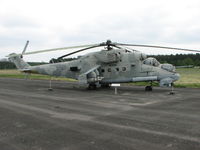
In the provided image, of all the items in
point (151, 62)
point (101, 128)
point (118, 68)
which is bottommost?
point (101, 128)

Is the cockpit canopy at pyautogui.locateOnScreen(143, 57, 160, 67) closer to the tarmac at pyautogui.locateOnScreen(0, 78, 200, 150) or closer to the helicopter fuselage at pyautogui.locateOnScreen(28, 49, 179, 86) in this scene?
the helicopter fuselage at pyautogui.locateOnScreen(28, 49, 179, 86)

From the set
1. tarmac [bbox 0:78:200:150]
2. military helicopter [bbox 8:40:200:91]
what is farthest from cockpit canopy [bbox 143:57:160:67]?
tarmac [bbox 0:78:200:150]

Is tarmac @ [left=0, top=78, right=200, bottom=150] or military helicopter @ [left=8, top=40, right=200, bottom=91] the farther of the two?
military helicopter @ [left=8, top=40, right=200, bottom=91]

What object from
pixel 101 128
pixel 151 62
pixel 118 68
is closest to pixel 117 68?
pixel 118 68

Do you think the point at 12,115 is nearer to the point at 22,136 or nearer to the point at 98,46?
the point at 22,136

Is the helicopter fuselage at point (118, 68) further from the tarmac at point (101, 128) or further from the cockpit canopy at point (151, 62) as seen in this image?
the tarmac at point (101, 128)

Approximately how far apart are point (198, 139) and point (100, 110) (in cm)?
484

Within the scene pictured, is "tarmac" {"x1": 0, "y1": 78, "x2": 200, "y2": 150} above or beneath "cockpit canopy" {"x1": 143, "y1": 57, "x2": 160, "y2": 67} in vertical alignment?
beneath

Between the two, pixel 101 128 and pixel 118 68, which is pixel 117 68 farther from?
pixel 101 128

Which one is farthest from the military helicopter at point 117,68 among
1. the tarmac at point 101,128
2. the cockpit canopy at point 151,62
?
the tarmac at point 101,128

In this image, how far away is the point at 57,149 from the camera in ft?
16.1

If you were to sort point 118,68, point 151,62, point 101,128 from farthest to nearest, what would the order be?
point 118,68, point 151,62, point 101,128

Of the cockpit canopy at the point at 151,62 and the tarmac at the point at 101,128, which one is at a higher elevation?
the cockpit canopy at the point at 151,62

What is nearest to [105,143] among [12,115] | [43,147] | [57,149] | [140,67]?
[57,149]
